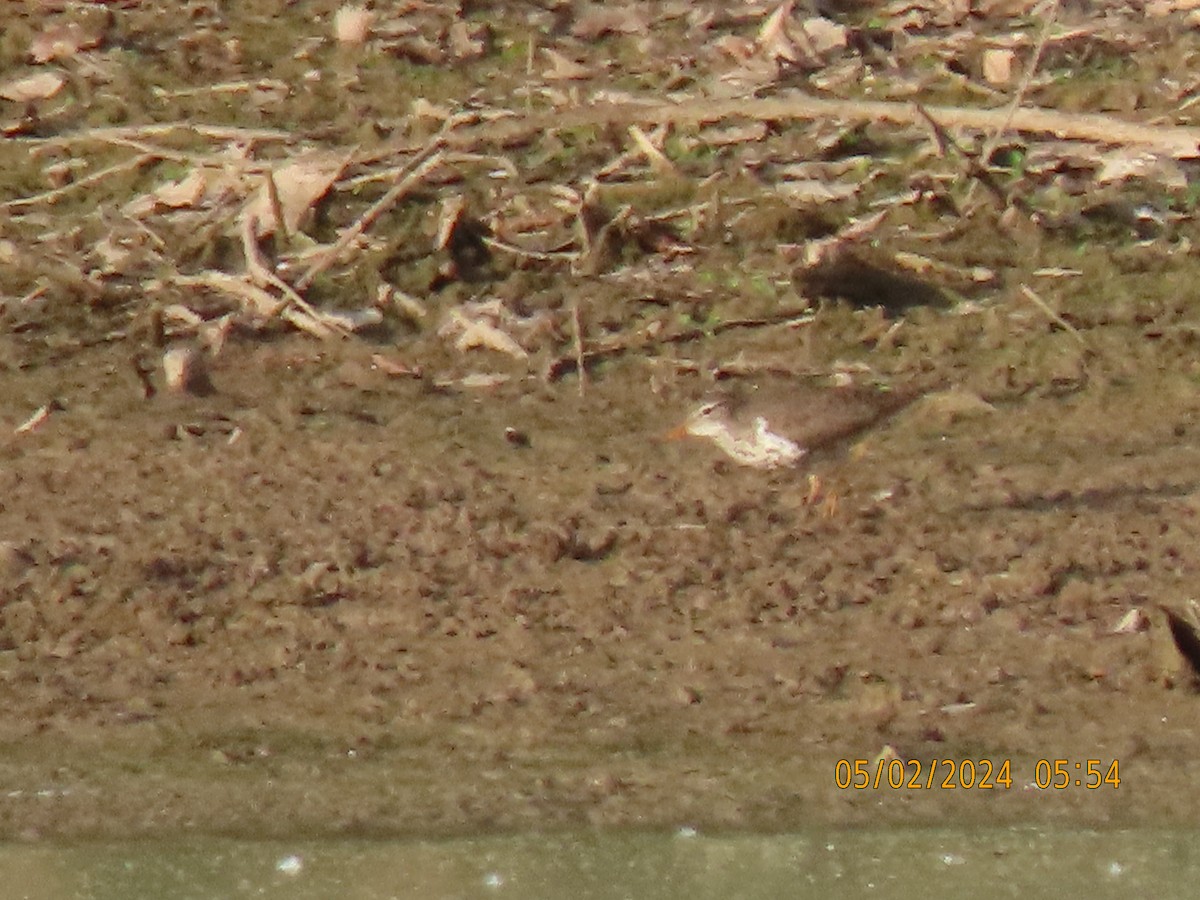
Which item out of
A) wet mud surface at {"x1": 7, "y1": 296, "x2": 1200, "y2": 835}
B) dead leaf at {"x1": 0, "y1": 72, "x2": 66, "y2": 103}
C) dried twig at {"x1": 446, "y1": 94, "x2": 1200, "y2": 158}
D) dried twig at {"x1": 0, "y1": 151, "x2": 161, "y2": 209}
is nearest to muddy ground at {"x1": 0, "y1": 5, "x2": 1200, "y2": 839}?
wet mud surface at {"x1": 7, "y1": 296, "x2": 1200, "y2": 835}

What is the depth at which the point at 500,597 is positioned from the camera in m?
4.32

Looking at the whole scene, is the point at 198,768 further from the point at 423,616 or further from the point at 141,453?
the point at 141,453

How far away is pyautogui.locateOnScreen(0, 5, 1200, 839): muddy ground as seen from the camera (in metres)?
3.87

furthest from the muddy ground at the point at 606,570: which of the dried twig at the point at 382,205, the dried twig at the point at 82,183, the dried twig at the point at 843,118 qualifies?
the dried twig at the point at 82,183

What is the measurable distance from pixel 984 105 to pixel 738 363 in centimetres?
147

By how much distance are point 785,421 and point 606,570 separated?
0.63 metres

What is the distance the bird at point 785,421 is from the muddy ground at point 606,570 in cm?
6

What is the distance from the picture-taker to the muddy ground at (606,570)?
12.7ft

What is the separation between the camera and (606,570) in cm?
436

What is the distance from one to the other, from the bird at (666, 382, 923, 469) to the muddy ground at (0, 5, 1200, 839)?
55 millimetres

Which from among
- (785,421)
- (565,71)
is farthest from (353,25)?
(785,421)
